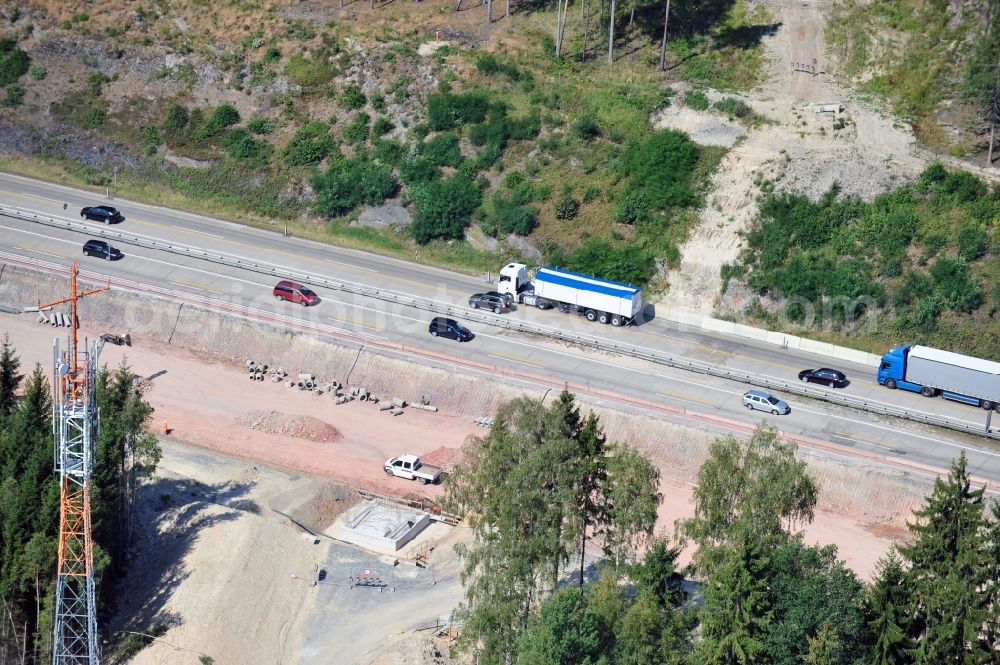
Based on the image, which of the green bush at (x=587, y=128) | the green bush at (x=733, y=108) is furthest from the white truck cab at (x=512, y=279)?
the green bush at (x=733, y=108)

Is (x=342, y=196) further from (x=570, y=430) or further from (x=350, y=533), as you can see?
(x=570, y=430)

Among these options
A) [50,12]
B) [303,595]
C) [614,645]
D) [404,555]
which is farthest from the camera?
[50,12]

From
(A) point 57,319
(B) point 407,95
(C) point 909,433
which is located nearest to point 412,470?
(C) point 909,433

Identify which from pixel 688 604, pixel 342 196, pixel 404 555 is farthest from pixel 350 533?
pixel 342 196

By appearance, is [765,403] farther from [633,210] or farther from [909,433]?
[633,210]

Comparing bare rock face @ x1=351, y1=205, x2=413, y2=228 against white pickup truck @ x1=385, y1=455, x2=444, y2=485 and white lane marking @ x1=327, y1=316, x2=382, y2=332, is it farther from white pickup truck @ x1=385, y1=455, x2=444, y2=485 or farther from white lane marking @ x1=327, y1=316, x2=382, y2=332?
white pickup truck @ x1=385, y1=455, x2=444, y2=485

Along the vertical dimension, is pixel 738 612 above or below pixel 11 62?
below
